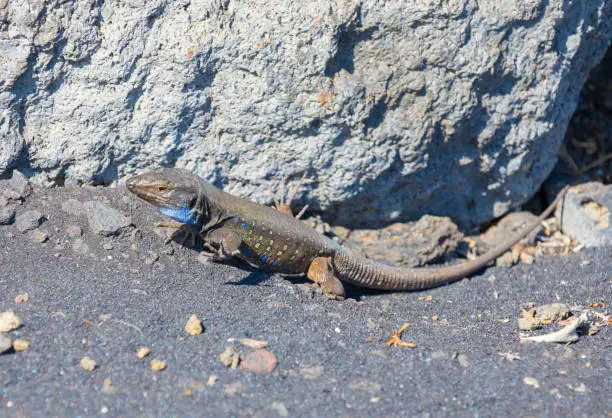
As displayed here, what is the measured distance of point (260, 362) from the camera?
358cm

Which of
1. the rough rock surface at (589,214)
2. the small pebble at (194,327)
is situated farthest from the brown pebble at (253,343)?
the rough rock surface at (589,214)

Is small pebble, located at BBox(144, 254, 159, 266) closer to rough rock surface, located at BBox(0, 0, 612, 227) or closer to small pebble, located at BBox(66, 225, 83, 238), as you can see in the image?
small pebble, located at BBox(66, 225, 83, 238)

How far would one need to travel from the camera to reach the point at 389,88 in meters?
4.69

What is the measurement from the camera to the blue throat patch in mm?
4332

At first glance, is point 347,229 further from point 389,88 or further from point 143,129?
point 143,129

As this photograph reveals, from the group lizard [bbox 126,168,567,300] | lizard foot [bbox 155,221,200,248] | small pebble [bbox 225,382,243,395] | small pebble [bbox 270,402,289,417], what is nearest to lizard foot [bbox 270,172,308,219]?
lizard [bbox 126,168,567,300]

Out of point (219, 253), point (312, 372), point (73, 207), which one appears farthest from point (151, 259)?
point (312, 372)

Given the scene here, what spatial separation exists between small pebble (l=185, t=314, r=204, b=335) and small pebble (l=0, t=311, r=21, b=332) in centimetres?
93

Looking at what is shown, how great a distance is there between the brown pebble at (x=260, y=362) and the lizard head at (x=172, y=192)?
3.88 feet

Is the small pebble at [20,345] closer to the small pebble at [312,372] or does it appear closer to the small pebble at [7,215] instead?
the small pebble at [7,215]

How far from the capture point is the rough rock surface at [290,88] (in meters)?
4.31

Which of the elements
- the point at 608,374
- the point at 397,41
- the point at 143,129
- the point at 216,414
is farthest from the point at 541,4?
the point at 216,414

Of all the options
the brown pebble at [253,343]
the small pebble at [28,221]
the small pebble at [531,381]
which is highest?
the small pebble at [28,221]

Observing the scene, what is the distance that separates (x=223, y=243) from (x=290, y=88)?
1194mm
